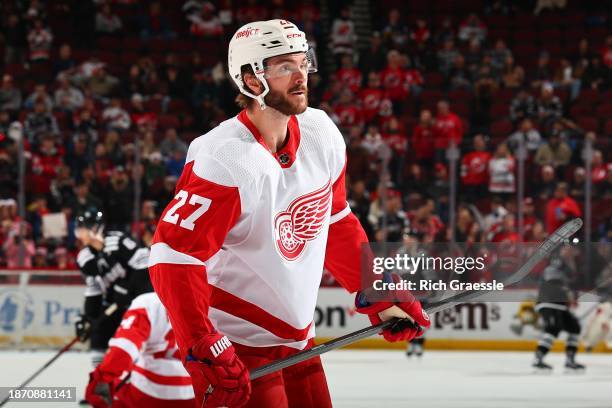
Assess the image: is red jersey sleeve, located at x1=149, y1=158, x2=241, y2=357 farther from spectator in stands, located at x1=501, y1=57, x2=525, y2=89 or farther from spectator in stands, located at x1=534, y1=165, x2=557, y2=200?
spectator in stands, located at x1=501, y1=57, x2=525, y2=89

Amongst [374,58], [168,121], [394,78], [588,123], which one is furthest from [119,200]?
[588,123]

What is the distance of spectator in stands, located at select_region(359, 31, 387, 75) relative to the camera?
1273 centimetres

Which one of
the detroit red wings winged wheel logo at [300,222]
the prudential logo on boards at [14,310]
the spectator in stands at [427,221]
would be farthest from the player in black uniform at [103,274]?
the spectator in stands at [427,221]

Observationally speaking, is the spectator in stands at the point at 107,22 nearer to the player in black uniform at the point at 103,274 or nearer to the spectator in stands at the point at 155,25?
the spectator in stands at the point at 155,25

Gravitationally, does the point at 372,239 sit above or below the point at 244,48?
below

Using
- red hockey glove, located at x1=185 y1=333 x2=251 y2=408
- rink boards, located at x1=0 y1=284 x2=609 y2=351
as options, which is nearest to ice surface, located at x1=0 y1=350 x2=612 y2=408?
rink boards, located at x1=0 y1=284 x2=609 y2=351

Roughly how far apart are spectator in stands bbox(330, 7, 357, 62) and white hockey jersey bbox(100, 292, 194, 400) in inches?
347

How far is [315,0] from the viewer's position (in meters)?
14.2

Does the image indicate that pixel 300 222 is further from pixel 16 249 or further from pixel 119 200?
pixel 16 249

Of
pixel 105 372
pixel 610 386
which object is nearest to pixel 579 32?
pixel 610 386

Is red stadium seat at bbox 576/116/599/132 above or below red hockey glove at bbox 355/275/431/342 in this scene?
above

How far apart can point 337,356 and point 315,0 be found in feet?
20.2

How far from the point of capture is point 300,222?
301cm

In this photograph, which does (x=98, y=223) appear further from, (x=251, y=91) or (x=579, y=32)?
(x=579, y=32)
